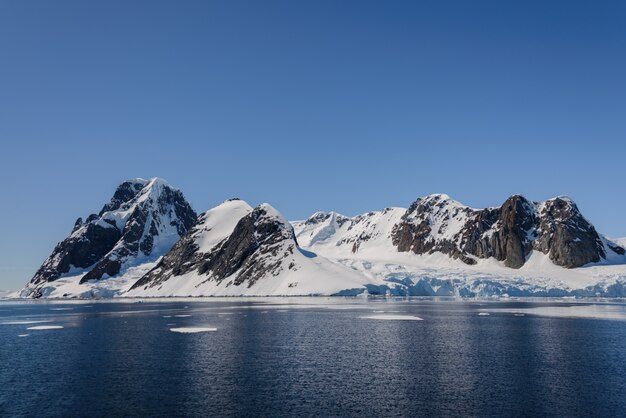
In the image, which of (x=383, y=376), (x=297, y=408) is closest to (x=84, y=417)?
(x=297, y=408)

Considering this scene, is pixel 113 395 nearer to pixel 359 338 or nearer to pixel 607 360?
pixel 359 338

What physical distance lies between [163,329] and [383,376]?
47.8 meters

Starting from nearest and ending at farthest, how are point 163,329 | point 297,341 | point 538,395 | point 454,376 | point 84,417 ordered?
point 84,417 < point 538,395 < point 454,376 < point 297,341 < point 163,329

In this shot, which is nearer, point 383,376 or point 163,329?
point 383,376

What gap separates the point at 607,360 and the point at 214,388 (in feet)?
117

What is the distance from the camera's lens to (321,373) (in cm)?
4372

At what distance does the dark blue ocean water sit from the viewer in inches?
1312

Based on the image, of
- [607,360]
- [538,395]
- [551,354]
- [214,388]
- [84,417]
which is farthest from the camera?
[551,354]

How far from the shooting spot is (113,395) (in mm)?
A: 36656

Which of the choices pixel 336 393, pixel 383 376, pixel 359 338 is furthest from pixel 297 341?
pixel 336 393

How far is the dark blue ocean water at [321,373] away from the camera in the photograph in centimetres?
3331

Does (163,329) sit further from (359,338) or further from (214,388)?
(214,388)

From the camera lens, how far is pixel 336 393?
36.8m

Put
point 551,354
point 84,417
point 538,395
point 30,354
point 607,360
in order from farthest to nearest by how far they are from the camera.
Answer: point 30,354 < point 551,354 < point 607,360 < point 538,395 < point 84,417
